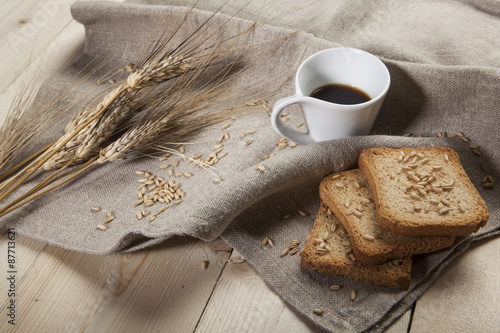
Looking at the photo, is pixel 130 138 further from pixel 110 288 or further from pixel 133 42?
pixel 133 42

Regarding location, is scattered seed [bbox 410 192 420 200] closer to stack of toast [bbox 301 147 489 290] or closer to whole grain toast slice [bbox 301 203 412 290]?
stack of toast [bbox 301 147 489 290]

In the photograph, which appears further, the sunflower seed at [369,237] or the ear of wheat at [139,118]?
the ear of wheat at [139,118]

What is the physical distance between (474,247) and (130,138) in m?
0.95

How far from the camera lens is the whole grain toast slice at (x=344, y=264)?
3.04ft

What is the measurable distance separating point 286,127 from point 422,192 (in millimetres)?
391

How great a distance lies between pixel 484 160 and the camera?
3.73 feet

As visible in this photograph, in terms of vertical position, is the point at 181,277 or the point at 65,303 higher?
the point at 65,303

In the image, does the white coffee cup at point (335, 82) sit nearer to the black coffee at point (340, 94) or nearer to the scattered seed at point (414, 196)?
the black coffee at point (340, 94)

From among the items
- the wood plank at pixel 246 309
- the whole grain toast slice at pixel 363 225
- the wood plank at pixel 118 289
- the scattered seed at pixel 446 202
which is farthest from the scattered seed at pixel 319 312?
the scattered seed at pixel 446 202

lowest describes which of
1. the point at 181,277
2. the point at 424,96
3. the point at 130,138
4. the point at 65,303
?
the point at 424,96

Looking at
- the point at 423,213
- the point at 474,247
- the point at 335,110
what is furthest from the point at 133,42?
the point at 474,247

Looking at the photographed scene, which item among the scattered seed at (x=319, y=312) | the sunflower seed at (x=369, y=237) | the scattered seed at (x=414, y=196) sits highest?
the sunflower seed at (x=369, y=237)

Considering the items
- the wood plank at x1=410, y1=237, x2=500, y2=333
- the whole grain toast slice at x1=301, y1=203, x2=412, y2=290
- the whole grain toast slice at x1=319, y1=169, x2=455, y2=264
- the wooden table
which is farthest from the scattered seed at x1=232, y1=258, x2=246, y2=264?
the wood plank at x1=410, y1=237, x2=500, y2=333

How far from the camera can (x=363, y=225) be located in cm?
98
